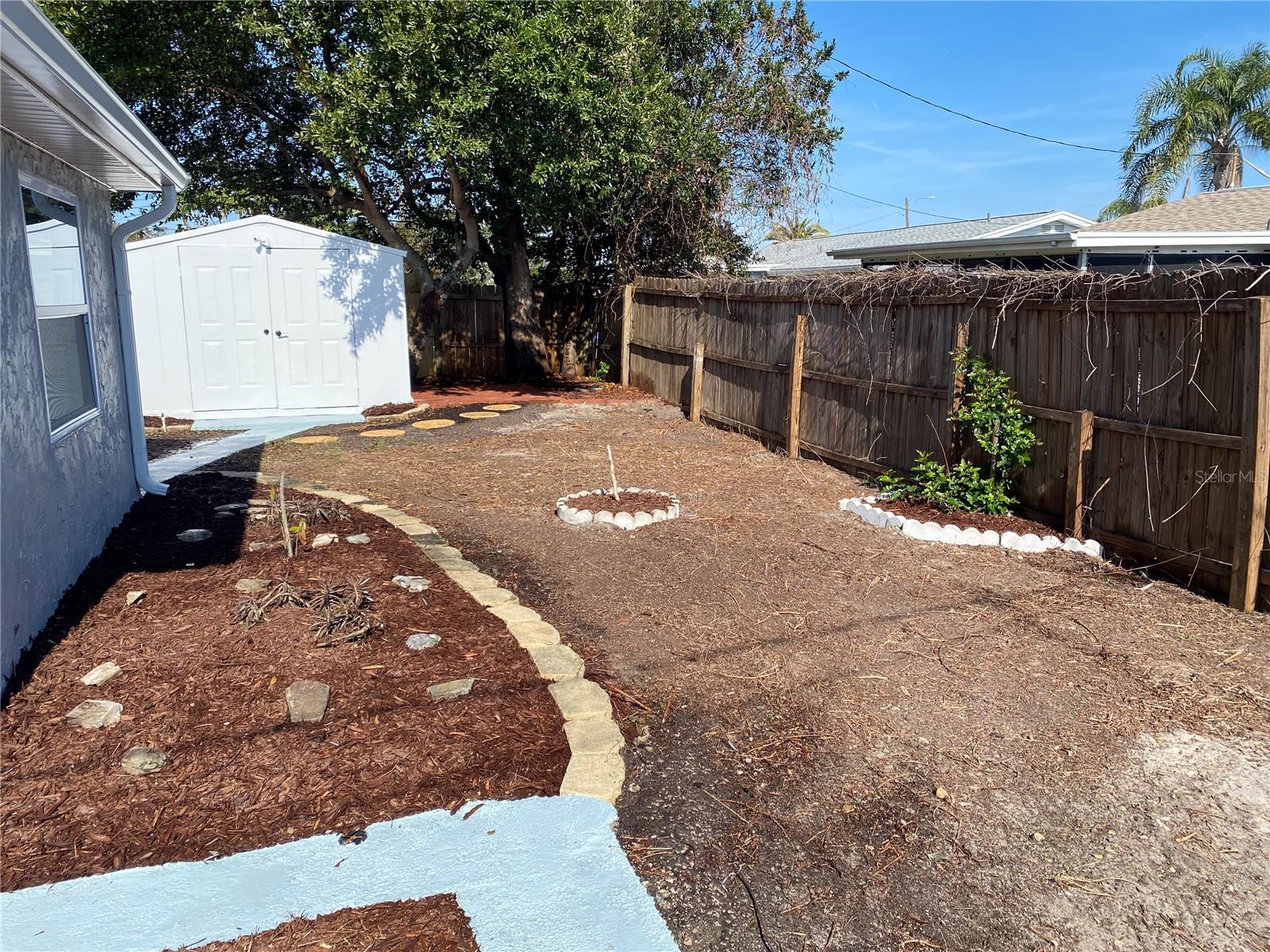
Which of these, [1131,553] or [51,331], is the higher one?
[51,331]

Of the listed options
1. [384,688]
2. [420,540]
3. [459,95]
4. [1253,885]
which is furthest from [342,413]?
[1253,885]

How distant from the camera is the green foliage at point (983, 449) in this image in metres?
6.28

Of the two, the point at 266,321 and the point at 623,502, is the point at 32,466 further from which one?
the point at 266,321

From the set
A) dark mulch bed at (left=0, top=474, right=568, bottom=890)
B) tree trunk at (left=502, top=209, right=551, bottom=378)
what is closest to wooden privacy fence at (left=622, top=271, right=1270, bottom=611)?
dark mulch bed at (left=0, top=474, right=568, bottom=890)

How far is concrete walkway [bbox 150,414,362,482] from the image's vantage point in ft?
27.8

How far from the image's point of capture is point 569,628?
15.0 ft

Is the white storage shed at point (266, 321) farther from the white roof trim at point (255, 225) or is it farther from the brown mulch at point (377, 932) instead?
the brown mulch at point (377, 932)

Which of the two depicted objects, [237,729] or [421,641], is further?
[421,641]

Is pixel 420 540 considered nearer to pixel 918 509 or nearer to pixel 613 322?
pixel 918 509

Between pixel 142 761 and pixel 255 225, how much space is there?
33.4 ft

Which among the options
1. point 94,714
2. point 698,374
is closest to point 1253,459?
point 94,714

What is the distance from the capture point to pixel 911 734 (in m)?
3.49

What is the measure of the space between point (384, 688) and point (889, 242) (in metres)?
16.6

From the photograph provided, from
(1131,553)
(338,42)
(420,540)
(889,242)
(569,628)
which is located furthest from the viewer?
(889,242)
